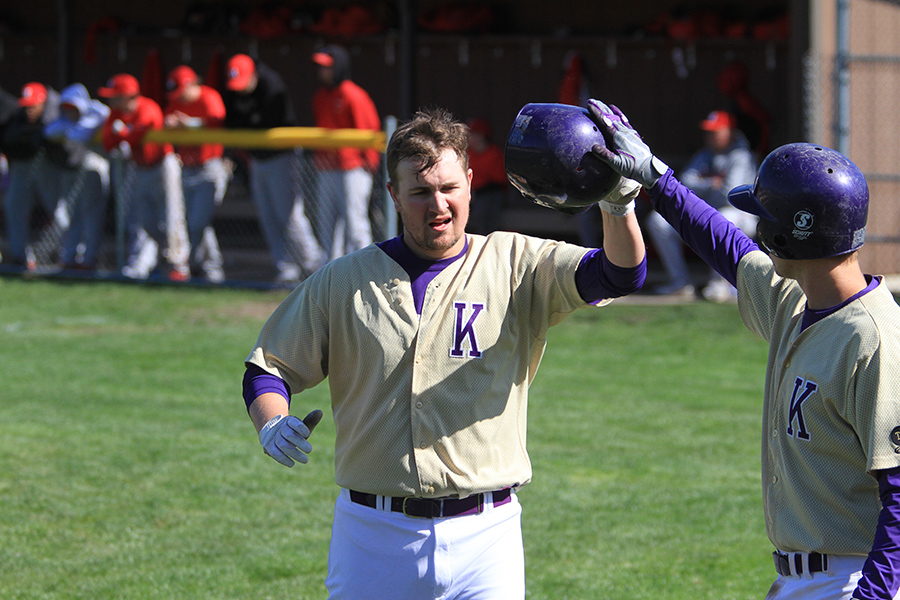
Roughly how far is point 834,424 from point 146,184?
34.4 feet

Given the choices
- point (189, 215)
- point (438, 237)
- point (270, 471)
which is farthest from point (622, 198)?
point (189, 215)

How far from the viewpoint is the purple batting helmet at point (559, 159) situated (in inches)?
119

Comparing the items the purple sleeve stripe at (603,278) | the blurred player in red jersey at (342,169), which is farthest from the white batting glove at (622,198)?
the blurred player in red jersey at (342,169)

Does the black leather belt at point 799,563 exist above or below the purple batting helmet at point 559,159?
below

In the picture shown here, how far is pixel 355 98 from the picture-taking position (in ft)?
38.3

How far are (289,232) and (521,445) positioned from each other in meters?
8.49

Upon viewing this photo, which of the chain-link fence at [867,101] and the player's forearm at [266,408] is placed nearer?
the player's forearm at [266,408]

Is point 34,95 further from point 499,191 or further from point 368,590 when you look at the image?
point 368,590

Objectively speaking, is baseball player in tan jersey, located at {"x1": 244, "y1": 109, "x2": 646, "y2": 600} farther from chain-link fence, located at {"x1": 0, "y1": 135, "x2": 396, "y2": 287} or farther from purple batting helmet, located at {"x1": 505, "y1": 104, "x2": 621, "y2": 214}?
chain-link fence, located at {"x1": 0, "y1": 135, "x2": 396, "y2": 287}

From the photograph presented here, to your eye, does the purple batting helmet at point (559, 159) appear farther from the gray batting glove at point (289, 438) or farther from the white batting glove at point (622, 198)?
the gray batting glove at point (289, 438)

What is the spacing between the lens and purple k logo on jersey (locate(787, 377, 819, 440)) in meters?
2.71

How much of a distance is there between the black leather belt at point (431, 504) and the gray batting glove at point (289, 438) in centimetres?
32

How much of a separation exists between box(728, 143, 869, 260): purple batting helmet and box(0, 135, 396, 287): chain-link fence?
25.0ft

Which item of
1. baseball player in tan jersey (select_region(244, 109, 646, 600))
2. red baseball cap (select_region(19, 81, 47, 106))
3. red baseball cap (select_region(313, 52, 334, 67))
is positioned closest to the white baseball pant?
baseball player in tan jersey (select_region(244, 109, 646, 600))
